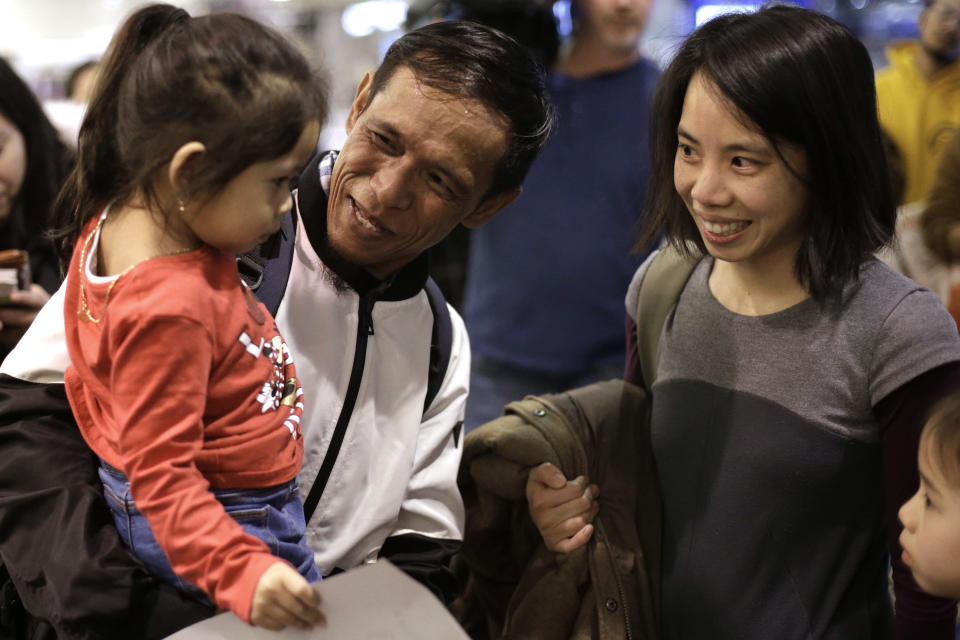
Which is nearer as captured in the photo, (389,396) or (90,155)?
(90,155)

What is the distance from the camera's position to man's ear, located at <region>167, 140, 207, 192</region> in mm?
980

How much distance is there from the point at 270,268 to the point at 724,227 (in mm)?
657

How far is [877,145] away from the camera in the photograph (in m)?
1.32

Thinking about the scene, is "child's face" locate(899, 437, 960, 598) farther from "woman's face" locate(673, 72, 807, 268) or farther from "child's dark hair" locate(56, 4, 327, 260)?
"child's dark hair" locate(56, 4, 327, 260)

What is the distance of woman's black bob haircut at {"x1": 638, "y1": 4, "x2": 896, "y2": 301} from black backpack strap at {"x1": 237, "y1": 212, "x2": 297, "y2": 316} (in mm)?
635

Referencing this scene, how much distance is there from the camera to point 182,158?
98cm

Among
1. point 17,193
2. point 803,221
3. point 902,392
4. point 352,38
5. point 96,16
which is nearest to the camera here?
point 902,392

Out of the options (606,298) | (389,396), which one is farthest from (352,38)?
(389,396)

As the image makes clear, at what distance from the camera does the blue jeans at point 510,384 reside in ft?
8.71

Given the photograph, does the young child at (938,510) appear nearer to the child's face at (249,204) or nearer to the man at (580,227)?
the child's face at (249,204)

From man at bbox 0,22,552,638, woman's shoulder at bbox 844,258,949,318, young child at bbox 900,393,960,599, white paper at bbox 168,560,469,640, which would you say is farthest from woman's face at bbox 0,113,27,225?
young child at bbox 900,393,960,599

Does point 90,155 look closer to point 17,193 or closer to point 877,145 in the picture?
point 877,145

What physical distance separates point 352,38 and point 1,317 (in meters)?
6.07

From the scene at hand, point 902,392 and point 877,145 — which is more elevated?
point 877,145
